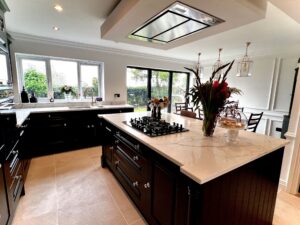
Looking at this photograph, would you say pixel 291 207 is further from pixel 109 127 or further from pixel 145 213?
pixel 109 127

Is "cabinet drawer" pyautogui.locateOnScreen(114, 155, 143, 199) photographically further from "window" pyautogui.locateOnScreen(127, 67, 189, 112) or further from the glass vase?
"window" pyautogui.locateOnScreen(127, 67, 189, 112)

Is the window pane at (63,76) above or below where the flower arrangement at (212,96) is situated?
above

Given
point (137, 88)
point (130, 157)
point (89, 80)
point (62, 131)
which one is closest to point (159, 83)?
point (137, 88)

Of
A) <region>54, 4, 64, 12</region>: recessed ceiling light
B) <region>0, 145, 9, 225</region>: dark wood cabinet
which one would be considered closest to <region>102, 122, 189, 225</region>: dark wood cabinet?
<region>0, 145, 9, 225</region>: dark wood cabinet

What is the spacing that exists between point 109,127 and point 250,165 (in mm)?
1902

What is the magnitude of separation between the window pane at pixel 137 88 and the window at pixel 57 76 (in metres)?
0.92

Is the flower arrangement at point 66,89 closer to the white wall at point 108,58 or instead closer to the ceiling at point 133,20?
the white wall at point 108,58

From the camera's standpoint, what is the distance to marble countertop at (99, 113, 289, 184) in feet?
3.31

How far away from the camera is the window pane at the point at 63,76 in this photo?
3798 mm

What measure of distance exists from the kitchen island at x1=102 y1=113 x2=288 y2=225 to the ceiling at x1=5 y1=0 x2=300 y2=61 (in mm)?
1276

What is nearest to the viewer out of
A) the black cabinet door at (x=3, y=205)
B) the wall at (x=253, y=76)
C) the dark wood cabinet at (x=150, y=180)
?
the dark wood cabinet at (x=150, y=180)

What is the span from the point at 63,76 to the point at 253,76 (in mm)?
5177

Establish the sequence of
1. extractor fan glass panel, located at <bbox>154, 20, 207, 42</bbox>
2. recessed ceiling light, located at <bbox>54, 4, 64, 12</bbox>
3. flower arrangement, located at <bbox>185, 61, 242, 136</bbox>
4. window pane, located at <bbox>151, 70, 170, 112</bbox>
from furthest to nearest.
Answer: window pane, located at <bbox>151, 70, 170, 112</bbox> < recessed ceiling light, located at <bbox>54, 4, 64, 12</bbox> < extractor fan glass panel, located at <bbox>154, 20, 207, 42</bbox> < flower arrangement, located at <bbox>185, 61, 242, 136</bbox>

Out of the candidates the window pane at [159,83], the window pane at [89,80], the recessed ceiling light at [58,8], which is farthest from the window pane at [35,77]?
the window pane at [159,83]
